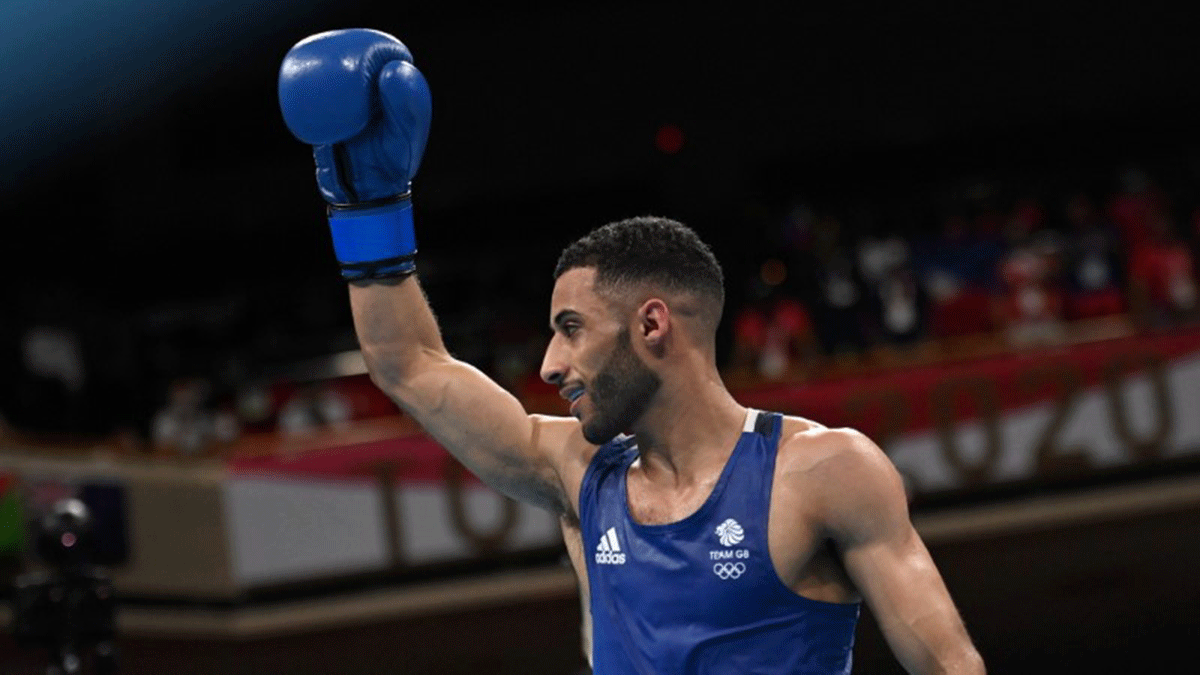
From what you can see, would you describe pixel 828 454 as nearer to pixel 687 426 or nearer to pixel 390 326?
pixel 687 426

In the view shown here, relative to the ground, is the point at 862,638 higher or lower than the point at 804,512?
lower

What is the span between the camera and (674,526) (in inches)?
102

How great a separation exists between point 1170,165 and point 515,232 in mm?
5541

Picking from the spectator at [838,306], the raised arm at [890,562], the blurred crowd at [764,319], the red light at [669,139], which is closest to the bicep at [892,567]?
the raised arm at [890,562]

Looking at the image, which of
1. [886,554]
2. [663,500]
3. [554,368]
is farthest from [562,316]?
[886,554]

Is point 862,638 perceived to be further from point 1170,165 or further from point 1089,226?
point 1170,165

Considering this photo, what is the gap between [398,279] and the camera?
9.36 feet

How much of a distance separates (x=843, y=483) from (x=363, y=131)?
3.37 feet

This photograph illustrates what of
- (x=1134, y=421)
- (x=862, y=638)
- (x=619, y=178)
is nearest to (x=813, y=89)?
(x=619, y=178)

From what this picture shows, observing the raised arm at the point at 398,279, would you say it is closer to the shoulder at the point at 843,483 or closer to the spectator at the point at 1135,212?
the shoulder at the point at 843,483

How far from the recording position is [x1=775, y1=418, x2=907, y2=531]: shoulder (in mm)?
2465

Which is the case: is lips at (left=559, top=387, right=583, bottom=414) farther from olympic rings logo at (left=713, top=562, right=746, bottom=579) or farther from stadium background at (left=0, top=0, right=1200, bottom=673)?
stadium background at (left=0, top=0, right=1200, bottom=673)

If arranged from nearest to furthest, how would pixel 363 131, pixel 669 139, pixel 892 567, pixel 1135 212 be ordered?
pixel 892 567 → pixel 363 131 → pixel 1135 212 → pixel 669 139

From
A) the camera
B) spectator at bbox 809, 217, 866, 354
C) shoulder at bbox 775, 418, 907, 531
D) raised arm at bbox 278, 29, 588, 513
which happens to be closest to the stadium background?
spectator at bbox 809, 217, 866, 354
